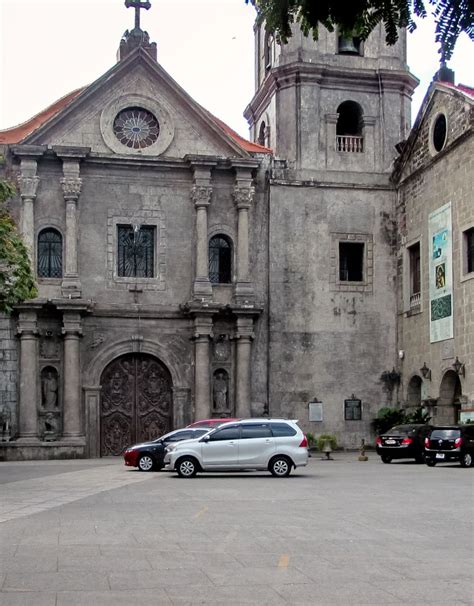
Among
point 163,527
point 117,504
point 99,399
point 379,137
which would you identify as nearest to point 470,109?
point 379,137

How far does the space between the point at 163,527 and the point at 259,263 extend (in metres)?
23.2

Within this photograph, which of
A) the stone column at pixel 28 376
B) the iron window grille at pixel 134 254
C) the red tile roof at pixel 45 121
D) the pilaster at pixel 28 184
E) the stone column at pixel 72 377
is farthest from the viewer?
the iron window grille at pixel 134 254

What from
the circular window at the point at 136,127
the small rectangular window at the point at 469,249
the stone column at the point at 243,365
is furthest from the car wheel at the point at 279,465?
the circular window at the point at 136,127

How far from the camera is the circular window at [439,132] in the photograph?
3434 centimetres

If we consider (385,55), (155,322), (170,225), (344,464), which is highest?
(385,55)

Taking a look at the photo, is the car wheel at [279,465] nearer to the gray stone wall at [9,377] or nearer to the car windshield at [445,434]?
the car windshield at [445,434]

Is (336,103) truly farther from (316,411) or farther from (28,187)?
(28,187)

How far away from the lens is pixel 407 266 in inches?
1452

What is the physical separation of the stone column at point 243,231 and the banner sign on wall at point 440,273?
20.6 feet

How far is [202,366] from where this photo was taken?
3534 centimetres

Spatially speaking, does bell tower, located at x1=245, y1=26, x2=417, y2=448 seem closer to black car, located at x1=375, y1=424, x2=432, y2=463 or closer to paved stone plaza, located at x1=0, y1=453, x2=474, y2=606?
black car, located at x1=375, y1=424, x2=432, y2=463

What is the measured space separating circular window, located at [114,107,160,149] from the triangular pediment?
0.12ft

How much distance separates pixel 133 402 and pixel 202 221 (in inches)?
265

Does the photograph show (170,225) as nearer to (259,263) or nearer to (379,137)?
(259,263)
